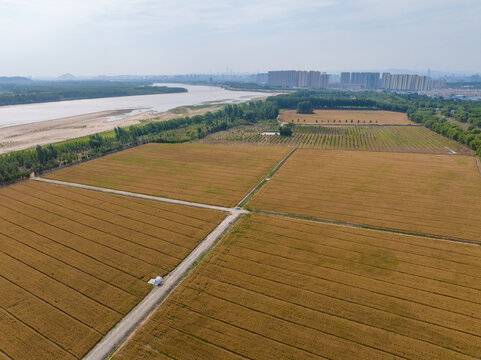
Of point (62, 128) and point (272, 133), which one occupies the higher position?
point (62, 128)

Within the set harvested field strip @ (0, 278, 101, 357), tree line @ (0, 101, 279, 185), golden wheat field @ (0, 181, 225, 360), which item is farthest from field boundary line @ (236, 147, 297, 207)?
tree line @ (0, 101, 279, 185)

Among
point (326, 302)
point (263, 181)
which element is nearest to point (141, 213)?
point (263, 181)

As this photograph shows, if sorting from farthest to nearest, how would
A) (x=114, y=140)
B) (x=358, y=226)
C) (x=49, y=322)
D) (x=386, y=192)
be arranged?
1. (x=114, y=140)
2. (x=386, y=192)
3. (x=358, y=226)
4. (x=49, y=322)

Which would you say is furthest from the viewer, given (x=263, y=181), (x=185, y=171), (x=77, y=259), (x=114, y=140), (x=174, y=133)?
(x=174, y=133)

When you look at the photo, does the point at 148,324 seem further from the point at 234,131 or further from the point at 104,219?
the point at 234,131

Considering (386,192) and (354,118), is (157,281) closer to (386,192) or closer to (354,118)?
(386,192)

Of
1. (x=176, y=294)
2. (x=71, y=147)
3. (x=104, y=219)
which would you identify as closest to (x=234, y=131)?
(x=71, y=147)
